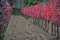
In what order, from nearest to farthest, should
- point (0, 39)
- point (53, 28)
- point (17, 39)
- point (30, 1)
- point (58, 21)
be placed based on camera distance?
point (0, 39) → point (58, 21) → point (17, 39) → point (53, 28) → point (30, 1)

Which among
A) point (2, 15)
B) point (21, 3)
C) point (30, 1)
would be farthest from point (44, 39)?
point (21, 3)

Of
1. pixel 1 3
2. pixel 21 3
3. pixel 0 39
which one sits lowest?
pixel 21 3

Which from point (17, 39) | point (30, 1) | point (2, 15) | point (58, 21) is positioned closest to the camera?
point (2, 15)

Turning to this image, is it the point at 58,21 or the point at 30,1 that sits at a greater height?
the point at 58,21

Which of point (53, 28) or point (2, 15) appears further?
point (53, 28)

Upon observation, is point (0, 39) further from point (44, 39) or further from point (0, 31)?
point (44, 39)

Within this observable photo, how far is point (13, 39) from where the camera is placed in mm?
8977

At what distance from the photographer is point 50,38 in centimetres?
919

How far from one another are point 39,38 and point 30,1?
2174 cm

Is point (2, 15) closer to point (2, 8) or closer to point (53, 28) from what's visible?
point (2, 8)

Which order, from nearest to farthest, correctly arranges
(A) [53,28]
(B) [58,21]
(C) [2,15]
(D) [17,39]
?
(C) [2,15]
(B) [58,21]
(D) [17,39]
(A) [53,28]

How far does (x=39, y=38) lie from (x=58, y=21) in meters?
2.19

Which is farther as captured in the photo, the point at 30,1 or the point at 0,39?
the point at 30,1

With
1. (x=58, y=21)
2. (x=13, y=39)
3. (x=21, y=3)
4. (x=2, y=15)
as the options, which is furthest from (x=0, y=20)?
(x=21, y=3)
